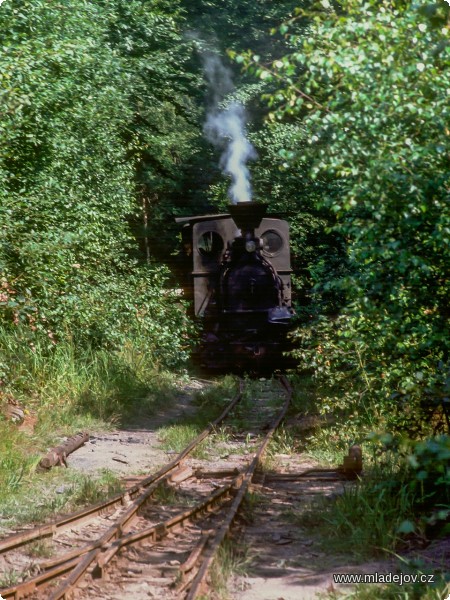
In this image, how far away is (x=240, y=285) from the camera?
19.7m

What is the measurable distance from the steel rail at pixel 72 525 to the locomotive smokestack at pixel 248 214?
11.1m

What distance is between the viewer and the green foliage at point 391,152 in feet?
18.2

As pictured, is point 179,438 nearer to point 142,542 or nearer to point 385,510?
point 142,542

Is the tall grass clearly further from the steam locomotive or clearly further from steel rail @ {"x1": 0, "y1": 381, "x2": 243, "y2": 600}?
the steam locomotive

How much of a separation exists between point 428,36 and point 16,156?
753cm

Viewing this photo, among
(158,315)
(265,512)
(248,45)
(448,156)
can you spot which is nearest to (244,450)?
(265,512)

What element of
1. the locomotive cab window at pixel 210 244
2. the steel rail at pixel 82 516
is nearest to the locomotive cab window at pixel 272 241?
the locomotive cab window at pixel 210 244

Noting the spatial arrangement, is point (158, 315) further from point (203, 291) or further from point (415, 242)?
point (415, 242)

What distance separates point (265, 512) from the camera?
7.33 metres

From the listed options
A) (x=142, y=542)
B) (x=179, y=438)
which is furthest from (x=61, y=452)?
(x=142, y=542)

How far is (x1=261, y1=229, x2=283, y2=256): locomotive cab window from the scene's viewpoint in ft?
68.3

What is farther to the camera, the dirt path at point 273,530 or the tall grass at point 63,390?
A: the tall grass at point 63,390

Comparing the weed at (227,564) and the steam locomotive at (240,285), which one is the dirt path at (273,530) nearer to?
the weed at (227,564)

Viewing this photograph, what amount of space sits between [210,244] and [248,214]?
1.78 meters
